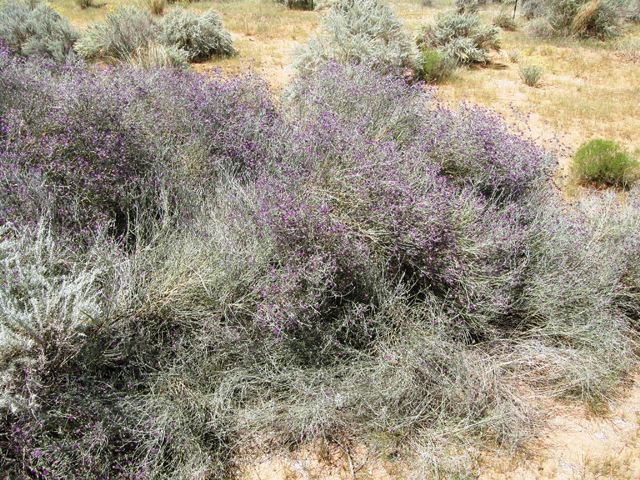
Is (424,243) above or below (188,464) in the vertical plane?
above

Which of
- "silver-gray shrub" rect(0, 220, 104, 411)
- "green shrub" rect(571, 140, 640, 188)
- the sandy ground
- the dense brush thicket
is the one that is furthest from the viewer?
"green shrub" rect(571, 140, 640, 188)

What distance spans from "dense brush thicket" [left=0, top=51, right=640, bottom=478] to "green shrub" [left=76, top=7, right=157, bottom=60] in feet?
12.3

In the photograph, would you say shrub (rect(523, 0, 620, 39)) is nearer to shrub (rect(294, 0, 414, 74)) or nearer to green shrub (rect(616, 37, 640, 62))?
green shrub (rect(616, 37, 640, 62))

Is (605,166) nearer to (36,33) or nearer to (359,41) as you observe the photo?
(359,41)

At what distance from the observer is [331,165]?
3473 mm

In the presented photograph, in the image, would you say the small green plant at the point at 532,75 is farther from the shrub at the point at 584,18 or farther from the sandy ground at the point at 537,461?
the sandy ground at the point at 537,461

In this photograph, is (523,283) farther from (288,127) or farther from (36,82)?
(36,82)

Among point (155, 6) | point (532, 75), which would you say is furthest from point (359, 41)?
point (155, 6)

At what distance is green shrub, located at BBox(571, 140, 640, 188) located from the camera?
5281 millimetres

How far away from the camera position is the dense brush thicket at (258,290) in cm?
232

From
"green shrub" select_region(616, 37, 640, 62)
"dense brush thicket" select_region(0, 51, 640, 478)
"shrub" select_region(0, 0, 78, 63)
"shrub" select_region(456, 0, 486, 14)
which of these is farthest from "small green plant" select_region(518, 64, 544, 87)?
"shrub" select_region(0, 0, 78, 63)

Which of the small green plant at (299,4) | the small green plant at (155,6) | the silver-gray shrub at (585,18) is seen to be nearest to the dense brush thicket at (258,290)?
the small green plant at (155,6)

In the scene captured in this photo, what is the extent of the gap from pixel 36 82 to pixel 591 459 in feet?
16.4

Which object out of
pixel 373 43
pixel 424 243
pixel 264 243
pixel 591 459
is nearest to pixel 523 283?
pixel 424 243
